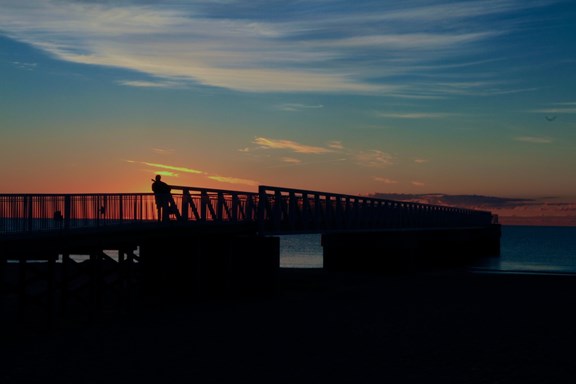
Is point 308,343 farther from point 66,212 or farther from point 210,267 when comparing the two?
point 210,267

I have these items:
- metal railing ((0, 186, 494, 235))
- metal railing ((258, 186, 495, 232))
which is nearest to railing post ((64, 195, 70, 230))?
metal railing ((0, 186, 494, 235))

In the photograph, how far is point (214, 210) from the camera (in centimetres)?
3356

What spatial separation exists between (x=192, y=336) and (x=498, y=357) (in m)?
7.80

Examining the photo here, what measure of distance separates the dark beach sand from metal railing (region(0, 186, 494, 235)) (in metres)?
3.09

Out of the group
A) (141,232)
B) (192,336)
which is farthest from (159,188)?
(192,336)

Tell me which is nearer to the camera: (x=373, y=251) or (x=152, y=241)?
(x=152, y=241)

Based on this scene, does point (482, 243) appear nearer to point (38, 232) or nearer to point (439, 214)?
point (439, 214)

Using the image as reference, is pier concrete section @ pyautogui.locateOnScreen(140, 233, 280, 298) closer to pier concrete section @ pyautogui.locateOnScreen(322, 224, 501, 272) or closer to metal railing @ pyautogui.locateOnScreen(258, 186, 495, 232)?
metal railing @ pyautogui.locateOnScreen(258, 186, 495, 232)

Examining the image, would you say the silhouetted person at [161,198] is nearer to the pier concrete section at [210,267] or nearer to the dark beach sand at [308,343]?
the pier concrete section at [210,267]

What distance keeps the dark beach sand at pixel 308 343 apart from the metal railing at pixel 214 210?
10.1 feet

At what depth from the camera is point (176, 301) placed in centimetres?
3081

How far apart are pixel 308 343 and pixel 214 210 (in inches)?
520

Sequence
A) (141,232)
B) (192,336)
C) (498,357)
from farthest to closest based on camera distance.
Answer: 1. (141,232)
2. (192,336)
3. (498,357)

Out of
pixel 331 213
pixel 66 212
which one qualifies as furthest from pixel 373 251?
pixel 66 212
